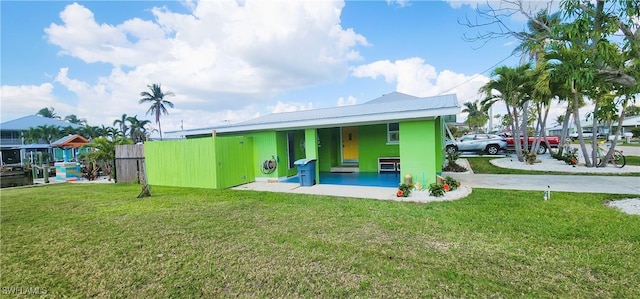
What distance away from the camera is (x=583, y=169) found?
10945mm

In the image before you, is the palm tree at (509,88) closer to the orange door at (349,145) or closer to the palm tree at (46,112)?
the orange door at (349,145)

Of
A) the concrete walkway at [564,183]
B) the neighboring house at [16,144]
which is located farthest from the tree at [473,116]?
the neighboring house at [16,144]

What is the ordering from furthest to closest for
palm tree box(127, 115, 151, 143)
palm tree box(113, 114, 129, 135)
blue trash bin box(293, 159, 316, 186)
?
palm tree box(113, 114, 129, 135)
palm tree box(127, 115, 151, 143)
blue trash bin box(293, 159, 316, 186)

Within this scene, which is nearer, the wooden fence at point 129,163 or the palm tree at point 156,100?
the wooden fence at point 129,163

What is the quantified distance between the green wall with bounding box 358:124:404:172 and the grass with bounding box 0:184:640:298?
16.1 ft

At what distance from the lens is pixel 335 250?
3783 millimetres

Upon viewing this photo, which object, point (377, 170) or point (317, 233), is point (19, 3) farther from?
point (377, 170)

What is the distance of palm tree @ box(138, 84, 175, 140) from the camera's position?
38.2 m

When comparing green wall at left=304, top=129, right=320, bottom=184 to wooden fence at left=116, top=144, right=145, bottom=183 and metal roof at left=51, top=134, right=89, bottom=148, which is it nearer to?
wooden fence at left=116, top=144, right=145, bottom=183

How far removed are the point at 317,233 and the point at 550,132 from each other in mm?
64801

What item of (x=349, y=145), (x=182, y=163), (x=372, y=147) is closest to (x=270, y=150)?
(x=182, y=163)

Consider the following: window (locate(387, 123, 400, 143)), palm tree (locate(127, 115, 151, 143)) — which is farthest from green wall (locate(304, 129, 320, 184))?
palm tree (locate(127, 115, 151, 143))

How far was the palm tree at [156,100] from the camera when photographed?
3819 cm

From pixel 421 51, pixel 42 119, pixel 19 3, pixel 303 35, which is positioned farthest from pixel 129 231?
pixel 42 119
